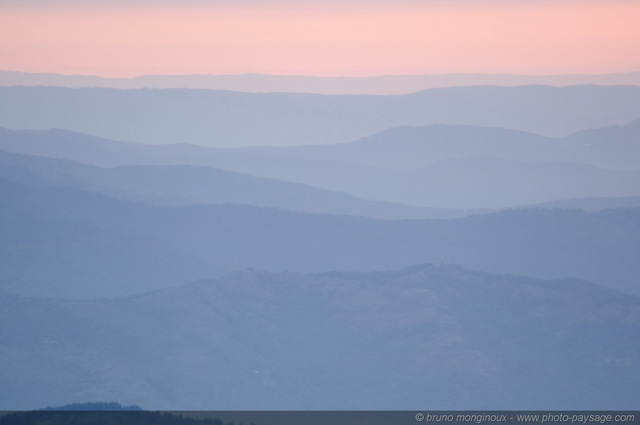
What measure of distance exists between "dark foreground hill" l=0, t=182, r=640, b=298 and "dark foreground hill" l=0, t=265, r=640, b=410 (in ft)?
87.3

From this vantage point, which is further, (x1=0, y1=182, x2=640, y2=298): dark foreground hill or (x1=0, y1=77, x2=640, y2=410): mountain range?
(x1=0, y1=182, x2=640, y2=298): dark foreground hill

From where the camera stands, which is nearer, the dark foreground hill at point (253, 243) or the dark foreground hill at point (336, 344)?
the dark foreground hill at point (336, 344)

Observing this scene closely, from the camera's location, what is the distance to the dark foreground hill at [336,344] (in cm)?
8156

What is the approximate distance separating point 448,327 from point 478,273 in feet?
64.3

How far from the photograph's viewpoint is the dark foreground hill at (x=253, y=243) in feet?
429

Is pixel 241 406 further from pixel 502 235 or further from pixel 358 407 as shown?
pixel 502 235

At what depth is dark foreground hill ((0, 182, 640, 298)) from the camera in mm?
130625

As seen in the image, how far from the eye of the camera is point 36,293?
119875mm

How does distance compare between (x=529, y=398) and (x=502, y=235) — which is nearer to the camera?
(x=529, y=398)

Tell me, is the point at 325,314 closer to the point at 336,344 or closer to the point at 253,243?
the point at 336,344

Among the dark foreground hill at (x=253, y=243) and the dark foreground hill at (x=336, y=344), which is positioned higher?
the dark foreground hill at (x=253, y=243)

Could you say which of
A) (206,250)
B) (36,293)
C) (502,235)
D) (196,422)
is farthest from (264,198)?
(196,422)

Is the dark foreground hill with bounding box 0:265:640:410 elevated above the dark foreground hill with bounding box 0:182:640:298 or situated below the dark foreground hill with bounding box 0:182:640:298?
below

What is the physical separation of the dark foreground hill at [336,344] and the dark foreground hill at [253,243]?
2660 cm
